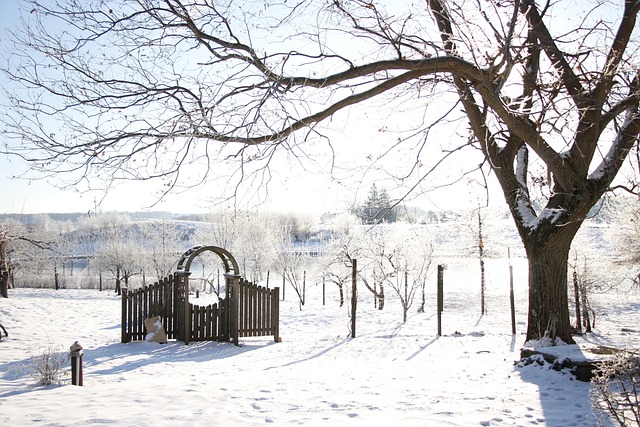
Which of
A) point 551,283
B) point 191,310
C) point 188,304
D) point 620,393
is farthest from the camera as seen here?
point 191,310

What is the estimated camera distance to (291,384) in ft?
18.2

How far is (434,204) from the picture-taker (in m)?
6.45

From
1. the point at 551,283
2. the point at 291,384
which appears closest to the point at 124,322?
the point at 291,384

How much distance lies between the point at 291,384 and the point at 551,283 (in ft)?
12.7

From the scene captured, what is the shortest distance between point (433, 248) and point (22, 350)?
62.7 ft

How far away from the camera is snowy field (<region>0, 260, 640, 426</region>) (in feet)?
12.7

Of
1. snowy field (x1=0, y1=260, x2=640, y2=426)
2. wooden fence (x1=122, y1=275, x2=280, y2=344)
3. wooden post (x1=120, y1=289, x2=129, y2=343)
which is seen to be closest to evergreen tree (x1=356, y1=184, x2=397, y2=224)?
snowy field (x1=0, y1=260, x2=640, y2=426)

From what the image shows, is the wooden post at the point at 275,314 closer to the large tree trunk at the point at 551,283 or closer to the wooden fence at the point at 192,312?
the wooden fence at the point at 192,312

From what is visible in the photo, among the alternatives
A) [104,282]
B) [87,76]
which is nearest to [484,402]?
[87,76]

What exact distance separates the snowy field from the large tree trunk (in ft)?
1.82

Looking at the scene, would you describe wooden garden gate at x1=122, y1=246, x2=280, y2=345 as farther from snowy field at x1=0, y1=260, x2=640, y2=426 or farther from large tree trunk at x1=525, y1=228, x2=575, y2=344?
large tree trunk at x1=525, y1=228, x2=575, y2=344

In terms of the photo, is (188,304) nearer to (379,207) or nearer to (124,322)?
(124,322)

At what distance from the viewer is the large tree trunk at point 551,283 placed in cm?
643

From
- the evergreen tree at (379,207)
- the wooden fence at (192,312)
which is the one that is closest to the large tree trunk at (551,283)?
the evergreen tree at (379,207)
